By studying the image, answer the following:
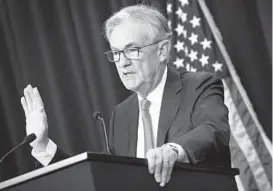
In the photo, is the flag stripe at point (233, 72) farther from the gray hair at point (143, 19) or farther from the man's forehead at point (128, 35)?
the man's forehead at point (128, 35)

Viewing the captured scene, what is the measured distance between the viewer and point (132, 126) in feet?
9.66

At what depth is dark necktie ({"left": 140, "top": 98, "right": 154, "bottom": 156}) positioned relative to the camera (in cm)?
275

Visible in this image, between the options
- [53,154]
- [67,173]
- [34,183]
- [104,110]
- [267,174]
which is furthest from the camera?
[104,110]

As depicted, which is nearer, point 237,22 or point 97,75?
point 237,22

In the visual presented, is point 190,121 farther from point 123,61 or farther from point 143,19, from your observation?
point 143,19

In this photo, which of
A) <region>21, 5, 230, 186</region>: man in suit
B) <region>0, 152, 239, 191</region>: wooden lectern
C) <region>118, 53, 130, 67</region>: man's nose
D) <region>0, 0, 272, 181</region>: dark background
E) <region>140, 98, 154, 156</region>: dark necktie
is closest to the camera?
<region>0, 152, 239, 191</region>: wooden lectern

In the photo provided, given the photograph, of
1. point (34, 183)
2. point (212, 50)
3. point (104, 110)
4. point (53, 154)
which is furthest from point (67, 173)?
point (104, 110)

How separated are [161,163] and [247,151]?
226 centimetres

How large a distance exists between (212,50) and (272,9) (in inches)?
21.3

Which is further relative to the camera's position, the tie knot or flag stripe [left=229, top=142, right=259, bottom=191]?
flag stripe [left=229, top=142, right=259, bottom=191]

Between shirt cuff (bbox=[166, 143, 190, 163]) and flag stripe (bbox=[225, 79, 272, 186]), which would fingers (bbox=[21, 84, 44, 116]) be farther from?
flag stripe (bbox=[225, 79, 272, 186])

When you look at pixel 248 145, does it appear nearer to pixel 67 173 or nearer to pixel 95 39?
pixel 95 39

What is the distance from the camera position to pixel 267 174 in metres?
4.19

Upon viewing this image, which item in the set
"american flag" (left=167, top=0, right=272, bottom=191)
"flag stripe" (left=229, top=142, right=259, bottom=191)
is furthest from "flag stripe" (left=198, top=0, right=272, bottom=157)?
"flag stripe" (left=229, top=142, right=259, bottom=191)
